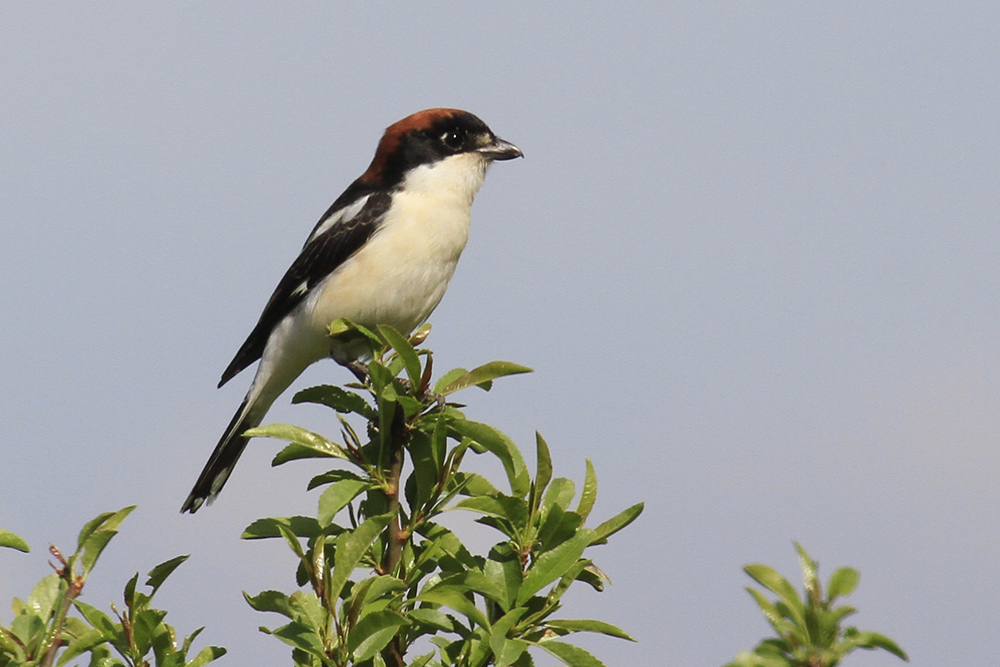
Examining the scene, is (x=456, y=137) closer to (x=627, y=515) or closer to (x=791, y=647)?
(x=627, y=515)

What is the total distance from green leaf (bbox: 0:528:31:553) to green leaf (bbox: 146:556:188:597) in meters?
0.35

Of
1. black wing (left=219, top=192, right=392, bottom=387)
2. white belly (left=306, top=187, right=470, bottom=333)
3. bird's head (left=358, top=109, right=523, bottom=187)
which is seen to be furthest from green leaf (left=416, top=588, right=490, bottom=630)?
bird's head (left=358, top=109, right=523, bottom=187)

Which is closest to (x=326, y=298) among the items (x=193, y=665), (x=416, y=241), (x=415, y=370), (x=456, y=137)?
(x=416, y=241)

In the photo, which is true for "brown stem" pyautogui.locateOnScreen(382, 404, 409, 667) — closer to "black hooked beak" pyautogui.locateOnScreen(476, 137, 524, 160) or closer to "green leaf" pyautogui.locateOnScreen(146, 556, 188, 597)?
"green leaf" pyautogui.locateOnScreen(146, 556, 188, 597)

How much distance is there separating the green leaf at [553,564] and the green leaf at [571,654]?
15 cm

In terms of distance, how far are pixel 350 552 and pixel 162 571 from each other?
24.1 inches

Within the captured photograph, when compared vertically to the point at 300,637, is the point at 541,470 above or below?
above

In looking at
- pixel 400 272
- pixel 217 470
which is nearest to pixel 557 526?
pixel 400 272

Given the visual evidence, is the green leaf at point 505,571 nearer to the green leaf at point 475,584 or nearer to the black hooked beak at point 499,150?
the green leaf at point 475,584

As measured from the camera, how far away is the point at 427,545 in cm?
338

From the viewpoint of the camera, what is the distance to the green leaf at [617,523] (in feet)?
11.0

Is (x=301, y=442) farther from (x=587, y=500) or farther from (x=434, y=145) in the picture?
(x=434, y=145)

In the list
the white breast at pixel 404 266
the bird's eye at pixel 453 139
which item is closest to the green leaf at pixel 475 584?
the white breast at pixel 404 266

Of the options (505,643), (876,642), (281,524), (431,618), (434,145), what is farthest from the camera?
(434,145)
